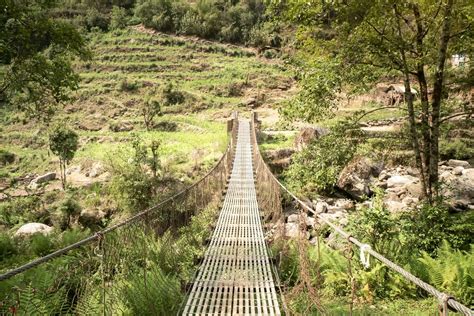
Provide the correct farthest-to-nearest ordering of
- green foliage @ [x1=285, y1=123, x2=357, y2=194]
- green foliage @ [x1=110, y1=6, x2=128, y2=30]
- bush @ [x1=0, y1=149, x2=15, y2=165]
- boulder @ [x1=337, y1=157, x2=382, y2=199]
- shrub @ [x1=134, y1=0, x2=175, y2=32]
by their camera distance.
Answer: green foliage @ [x1=110, y1=6, x2=128, y2=30] < shrub @ [x1=134, y1=0, x2=175, y2=32] < bush @ [x1=0, y1=149, x2=15, y2=165] < boulder @ [x1=337, y1=157, x2=382, y2=199] < green foliage @ [x1=285, y1=123, x2=357, y2=194]

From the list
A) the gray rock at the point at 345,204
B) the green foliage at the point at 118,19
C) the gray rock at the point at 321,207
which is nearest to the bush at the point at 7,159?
the gray rock at the point at 321,207

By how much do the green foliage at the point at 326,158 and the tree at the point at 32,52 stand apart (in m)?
4.95

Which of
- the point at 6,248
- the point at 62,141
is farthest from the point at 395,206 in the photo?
the point at 62,141

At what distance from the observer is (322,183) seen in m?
5.34

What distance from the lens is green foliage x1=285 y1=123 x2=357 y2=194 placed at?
532cm

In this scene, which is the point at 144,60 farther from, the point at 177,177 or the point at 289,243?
the point at 289,243

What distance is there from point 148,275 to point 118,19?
56843 mm

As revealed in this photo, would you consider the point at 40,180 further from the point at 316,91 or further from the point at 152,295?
the point at 152,295

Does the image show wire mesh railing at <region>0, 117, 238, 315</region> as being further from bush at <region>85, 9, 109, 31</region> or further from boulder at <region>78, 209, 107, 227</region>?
bush at <region>85, 9, 109, 31</region>

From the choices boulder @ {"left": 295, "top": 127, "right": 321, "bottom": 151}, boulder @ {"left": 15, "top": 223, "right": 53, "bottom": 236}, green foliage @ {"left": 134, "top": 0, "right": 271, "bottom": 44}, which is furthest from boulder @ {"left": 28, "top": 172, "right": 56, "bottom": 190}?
green foliage @ {"left": 134, "top": 0, "right": 271, "bottom": 44}

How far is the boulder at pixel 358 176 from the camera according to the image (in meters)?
9.75

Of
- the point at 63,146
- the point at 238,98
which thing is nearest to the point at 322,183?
the point at 63,146

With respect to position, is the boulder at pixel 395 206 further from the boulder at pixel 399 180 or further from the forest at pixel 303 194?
the boulder at pixel 399 180

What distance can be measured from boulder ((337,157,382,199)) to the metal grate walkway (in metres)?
3.85
